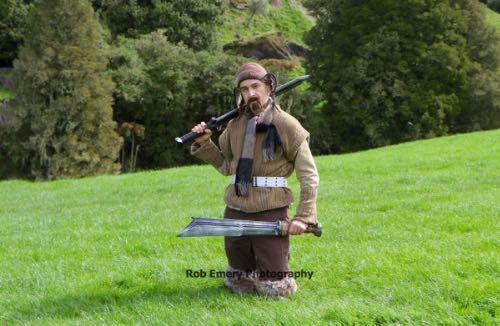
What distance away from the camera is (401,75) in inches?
1559

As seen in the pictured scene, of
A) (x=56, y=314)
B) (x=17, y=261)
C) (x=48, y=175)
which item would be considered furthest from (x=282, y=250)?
(x=48, y=175)

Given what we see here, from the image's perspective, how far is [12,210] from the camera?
16.3m

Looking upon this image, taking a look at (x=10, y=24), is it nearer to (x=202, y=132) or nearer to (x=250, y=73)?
(x=202, y=132)

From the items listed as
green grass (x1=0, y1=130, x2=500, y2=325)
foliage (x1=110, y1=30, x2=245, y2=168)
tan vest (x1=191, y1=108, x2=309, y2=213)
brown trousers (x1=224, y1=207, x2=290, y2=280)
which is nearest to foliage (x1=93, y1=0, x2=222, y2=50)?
foliage (x1=110, y1=30, x2=245, y2=168)

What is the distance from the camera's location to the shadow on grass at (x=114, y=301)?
5.27m

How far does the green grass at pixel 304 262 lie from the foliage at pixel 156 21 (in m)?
38.2

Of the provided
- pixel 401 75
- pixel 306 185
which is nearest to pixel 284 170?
pixel 306 185

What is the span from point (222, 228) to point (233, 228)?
0.35ft

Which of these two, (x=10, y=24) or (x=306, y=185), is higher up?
(x=10, y=24)

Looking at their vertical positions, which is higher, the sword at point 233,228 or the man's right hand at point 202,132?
the man's right hand at point 202,132

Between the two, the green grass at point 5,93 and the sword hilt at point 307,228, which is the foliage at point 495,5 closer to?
the green grass at point 5,93

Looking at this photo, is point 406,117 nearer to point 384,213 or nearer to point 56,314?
point 384,213

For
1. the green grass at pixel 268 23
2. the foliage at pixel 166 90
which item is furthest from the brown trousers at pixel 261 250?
the green grass at pixel 268 23

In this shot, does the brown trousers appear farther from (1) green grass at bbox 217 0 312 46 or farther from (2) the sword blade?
(1) green grass at bbox 217 0 312 46
